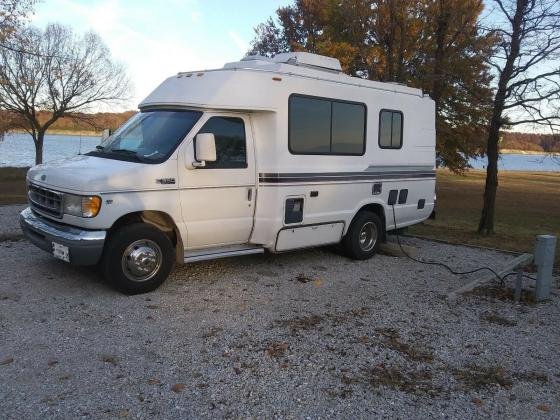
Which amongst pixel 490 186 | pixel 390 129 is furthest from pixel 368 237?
pixel 490 186

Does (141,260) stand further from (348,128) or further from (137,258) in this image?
(348,128)

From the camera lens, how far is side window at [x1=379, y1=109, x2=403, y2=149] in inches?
342

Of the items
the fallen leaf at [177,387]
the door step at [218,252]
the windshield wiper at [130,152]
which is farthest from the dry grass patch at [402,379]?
the windshield wiper at [130,152]

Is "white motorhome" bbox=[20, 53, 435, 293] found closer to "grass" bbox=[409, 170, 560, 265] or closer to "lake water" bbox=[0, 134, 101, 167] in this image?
"grass" bbox=[409, 170, 560, 265]

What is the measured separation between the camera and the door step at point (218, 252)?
21.9ft

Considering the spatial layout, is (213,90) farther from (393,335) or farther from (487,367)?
(487,367)

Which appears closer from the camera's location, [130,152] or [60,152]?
[130,152]

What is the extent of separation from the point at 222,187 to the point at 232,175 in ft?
0.71

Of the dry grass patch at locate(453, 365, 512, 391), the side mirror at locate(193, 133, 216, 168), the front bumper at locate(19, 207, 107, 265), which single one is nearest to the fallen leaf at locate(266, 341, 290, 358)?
the dry grass patch at locate(453, 365, 512, 391)

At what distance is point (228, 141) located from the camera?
22.4 ft

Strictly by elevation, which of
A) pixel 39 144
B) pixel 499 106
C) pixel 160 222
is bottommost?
pixel 160 222

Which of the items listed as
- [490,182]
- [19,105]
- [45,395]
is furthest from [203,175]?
[19,105]

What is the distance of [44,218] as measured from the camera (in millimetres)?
6438

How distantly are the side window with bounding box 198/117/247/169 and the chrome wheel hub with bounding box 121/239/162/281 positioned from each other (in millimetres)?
1172
